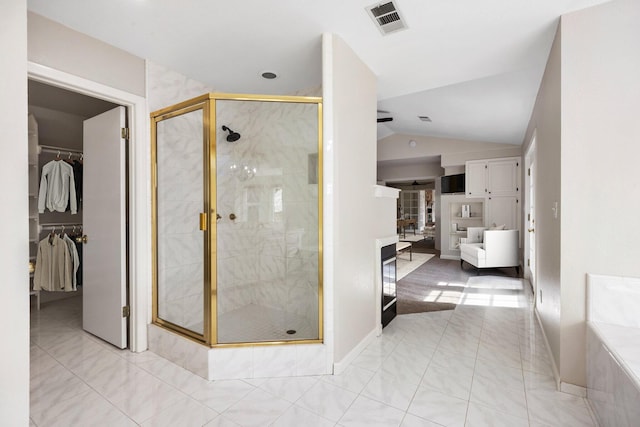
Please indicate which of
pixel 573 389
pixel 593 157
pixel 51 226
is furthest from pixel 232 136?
pixel 51 226

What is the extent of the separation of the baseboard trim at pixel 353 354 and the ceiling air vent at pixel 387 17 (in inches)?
91.0

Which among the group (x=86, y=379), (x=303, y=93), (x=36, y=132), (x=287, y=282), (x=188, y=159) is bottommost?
(x=86, y=379)

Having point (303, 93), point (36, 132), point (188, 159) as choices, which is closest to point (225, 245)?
point (188, 159)

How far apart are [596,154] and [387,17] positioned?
1500mm

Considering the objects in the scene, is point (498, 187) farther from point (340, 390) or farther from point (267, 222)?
point (340, 390)

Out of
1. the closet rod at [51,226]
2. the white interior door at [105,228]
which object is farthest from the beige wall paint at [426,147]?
the closet rod at [51,226]

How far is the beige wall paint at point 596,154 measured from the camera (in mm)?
1724

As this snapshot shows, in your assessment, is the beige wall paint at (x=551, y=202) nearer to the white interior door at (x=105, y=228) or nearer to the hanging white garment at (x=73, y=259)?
the white interior door at (x=105, y=228)

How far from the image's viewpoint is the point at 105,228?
260 centimetres

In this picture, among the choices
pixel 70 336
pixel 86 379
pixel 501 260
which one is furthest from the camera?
pixel 501 260

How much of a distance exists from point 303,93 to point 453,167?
4901 millimetres

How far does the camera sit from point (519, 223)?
5.79 m

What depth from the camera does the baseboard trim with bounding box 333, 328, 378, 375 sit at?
213cm

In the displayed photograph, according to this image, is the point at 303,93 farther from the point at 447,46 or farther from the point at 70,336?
the point at 70,336
